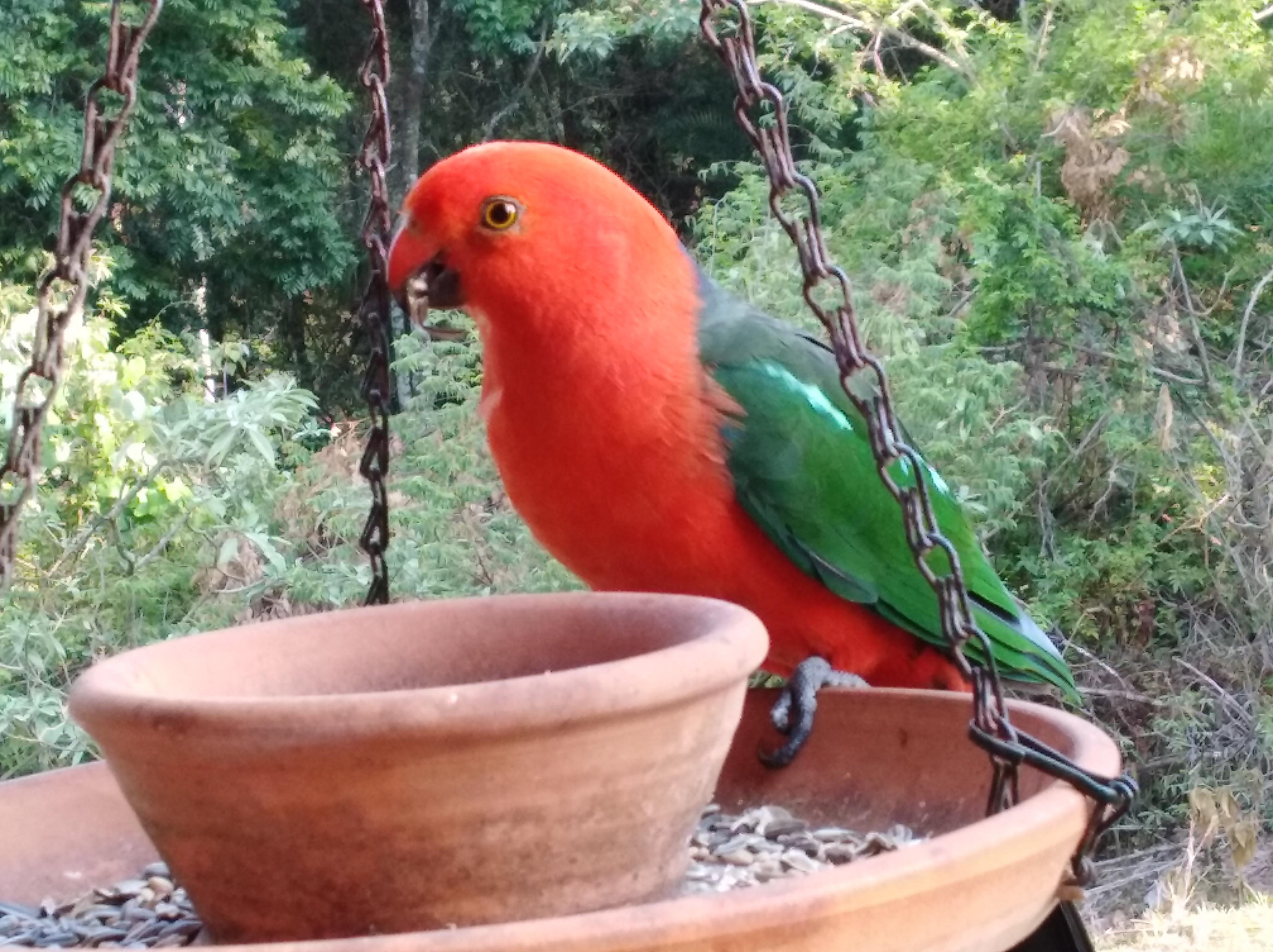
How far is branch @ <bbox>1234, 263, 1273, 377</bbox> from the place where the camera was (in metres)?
2.87

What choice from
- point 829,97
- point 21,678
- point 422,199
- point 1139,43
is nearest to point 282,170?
point 829,97

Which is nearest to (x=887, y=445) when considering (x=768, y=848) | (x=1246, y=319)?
(x=768, y=848)

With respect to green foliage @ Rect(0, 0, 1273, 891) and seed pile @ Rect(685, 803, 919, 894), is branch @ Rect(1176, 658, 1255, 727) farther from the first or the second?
seed pile @ Rect(685, 803, 919, 894)

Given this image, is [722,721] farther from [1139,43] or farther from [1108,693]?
[1139,43]

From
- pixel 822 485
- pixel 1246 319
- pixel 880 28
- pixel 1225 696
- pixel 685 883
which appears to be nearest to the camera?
pixel 685 883

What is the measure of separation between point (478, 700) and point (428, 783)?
5cm

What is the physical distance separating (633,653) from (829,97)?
3117 millimetres

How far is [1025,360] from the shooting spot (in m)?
3.01

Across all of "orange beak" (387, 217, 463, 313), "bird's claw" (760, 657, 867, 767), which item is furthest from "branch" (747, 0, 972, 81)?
"bird's claw" (760, 657, 867, 767)

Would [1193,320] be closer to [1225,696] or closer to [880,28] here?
[1225,696]

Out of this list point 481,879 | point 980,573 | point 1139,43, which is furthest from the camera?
point 1139,43

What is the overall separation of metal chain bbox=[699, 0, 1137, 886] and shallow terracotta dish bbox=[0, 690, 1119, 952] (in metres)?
0.03

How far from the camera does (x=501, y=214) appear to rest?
104 centimetres

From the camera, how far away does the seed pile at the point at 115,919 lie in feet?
2.21
